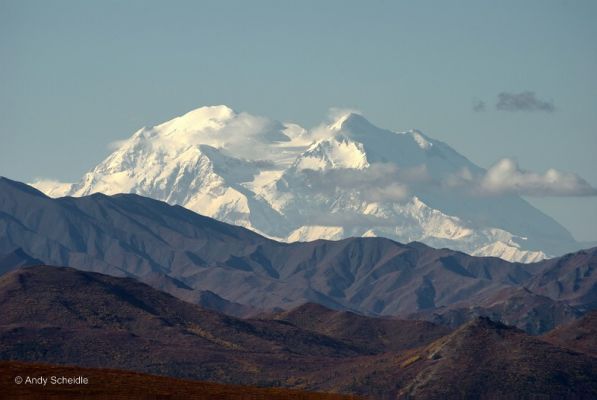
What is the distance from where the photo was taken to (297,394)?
569 ft

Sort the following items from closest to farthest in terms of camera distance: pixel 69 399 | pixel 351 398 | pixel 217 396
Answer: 1. pixel 69 399
2. pixel 217 396
3. pixel 351 398

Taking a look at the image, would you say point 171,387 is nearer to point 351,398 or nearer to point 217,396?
point 217,396

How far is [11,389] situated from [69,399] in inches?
247

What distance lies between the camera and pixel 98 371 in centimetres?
17538

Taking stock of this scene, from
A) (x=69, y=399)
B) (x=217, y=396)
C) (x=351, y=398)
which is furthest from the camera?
(x=351, y=398)

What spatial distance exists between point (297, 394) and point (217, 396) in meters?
14.7

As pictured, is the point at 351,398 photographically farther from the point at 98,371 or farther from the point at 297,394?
the point at 98,371

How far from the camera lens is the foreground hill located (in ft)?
494

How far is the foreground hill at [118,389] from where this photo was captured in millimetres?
150500

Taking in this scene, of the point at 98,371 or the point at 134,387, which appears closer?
the point at 134,387

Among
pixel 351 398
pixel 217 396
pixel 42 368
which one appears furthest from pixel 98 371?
pixel 351 398

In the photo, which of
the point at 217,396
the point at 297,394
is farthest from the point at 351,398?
the point at 217,396

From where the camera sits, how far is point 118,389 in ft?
526

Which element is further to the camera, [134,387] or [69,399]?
[134,387]
